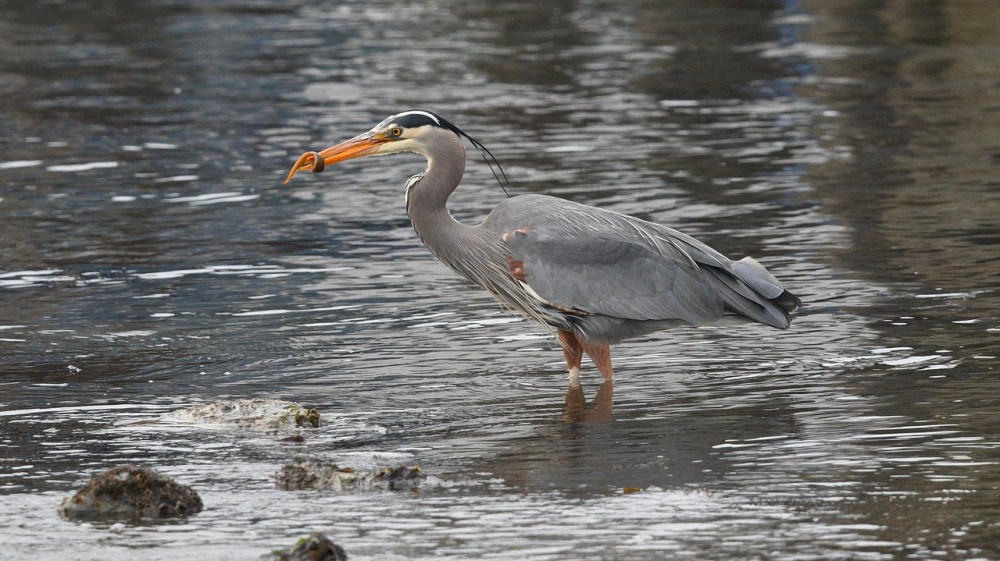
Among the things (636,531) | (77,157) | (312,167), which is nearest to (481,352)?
(312,167)

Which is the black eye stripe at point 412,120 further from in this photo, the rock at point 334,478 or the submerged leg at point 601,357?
the rock at point 334,478

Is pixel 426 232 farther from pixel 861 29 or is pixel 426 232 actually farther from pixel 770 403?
pixel 861 29

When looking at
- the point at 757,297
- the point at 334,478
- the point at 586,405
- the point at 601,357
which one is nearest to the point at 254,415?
the point at 334,478

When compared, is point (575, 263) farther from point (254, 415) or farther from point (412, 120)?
point (254, 415)

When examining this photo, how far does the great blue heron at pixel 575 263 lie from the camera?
30.3 feet

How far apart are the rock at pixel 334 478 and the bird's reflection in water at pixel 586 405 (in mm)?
1566

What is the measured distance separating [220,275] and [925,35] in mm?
16627

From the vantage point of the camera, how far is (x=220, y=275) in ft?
39.9

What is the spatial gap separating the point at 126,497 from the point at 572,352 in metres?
3.37

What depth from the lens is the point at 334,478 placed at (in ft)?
23.2

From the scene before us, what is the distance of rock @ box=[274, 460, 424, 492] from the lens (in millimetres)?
7066

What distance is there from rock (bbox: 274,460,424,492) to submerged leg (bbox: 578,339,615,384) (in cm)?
229

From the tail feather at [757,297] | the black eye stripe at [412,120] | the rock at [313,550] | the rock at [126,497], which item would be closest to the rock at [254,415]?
the rock at [126,497]

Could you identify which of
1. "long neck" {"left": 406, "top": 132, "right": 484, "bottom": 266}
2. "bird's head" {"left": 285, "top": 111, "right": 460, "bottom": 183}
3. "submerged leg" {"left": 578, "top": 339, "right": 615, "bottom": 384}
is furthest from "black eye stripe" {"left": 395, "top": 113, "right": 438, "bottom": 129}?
"submerged leg" {"left": 578, "top": 339, "right": 615, "bottom": 384}
